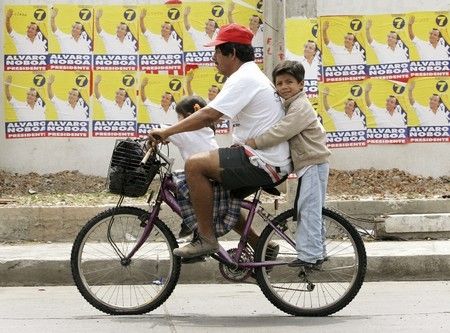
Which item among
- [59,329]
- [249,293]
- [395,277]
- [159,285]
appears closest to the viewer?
[59,329]

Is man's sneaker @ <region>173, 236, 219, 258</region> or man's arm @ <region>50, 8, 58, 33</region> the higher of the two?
man's arm @ <region>50, 8, 58, 33</region>

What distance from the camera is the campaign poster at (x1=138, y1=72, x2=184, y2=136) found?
37.4 feet

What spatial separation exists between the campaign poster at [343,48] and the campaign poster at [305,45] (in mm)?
351

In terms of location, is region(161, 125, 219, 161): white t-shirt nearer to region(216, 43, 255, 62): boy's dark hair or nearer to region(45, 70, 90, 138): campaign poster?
region(216, 43, 255, 62): boy's dark hair

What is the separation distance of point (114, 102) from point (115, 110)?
0.09 meters

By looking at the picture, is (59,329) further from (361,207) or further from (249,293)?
(361,207)

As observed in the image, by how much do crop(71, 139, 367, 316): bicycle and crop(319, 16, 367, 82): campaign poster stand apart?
181 inches

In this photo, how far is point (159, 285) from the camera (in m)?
7.05

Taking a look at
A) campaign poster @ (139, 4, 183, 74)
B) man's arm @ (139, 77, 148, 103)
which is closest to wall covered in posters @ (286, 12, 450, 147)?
campaign poster @ (139, 4, 183, 74)

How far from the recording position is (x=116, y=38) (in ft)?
37.3

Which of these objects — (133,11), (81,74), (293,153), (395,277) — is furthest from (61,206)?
(293,153)

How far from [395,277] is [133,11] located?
431 centimetres

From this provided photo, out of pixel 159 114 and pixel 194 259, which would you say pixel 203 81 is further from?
pixel 194 259

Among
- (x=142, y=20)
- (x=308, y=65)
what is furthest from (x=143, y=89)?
(x=308, y=65)
